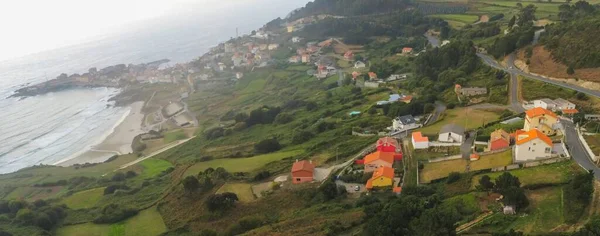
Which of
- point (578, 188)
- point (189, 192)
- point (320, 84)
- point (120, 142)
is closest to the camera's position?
point (578, 188)

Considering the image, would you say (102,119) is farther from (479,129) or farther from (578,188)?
(578,188)

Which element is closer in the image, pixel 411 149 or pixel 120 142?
pixel 411 149

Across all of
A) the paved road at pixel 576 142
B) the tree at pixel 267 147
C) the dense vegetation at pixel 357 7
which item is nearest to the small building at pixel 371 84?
the paved road at pixel 576 142

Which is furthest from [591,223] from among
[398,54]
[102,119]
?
[102,119]

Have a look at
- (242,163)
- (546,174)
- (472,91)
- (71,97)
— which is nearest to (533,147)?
(546,174)

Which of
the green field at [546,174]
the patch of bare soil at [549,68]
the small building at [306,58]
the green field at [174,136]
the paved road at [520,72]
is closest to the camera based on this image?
the green field at [546,174]

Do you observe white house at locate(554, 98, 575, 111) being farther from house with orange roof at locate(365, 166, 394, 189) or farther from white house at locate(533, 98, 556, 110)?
house with orange roof at locate(365, 166, 394, 189)

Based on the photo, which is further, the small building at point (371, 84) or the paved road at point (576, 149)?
the small building at point (371, 84)

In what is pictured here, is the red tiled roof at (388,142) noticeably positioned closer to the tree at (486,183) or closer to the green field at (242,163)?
the green field at (242,163)

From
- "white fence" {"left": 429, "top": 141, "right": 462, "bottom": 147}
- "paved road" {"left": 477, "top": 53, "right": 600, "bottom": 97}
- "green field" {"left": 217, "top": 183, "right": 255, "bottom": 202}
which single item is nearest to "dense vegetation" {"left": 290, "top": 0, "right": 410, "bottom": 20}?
"paved road" {"left": 477, "top": 53, "right": 600, "bottom": 97}
